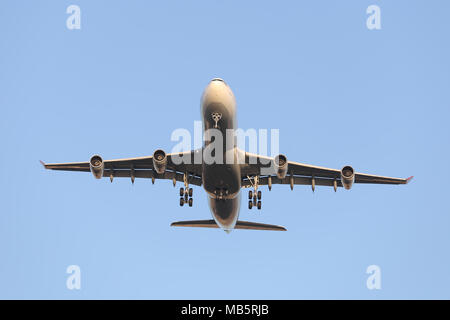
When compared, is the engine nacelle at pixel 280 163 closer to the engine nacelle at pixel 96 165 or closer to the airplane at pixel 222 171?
the airplane at pixel 222 171

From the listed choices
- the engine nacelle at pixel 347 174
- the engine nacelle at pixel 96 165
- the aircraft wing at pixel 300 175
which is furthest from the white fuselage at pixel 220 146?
the engine nacelle at pixel 347 174

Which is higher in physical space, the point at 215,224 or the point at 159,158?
the point at 159,158

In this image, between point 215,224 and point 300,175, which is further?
point 215,224

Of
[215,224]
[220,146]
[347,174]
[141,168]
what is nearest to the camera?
[220,146]

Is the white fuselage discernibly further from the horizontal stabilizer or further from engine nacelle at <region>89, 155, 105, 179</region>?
engine nacelle at <region>89, 155, 105, 179</region>

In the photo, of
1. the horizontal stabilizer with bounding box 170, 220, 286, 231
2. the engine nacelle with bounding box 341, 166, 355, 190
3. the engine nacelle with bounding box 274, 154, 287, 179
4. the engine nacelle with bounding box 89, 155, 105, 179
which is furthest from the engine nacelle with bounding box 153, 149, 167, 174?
the engine nacelle with bounding box 341, 166, 355, 190

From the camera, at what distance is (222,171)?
35.0m

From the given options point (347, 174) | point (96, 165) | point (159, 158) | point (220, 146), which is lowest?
point (347, 174)

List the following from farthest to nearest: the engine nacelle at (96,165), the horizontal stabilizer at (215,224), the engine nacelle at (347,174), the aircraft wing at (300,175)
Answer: the horizontal stabilizer at (215,224) < the aircraft wing at (300,175) < the engine nacelle at (347,174) < the engine nacelle at (96,165)

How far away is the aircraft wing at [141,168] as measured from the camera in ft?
127

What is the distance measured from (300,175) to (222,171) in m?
7.75

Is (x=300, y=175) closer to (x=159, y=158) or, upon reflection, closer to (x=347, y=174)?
(x=347, y=174)

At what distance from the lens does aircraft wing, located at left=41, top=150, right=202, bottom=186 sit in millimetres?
38562

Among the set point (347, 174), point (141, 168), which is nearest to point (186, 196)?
point (141, 168)
